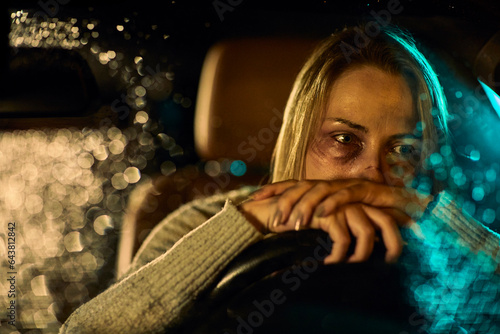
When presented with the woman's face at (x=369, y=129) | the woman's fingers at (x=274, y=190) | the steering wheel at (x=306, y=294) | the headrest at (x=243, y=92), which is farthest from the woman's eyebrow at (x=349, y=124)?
the steering wheel at (x=306, y=294)

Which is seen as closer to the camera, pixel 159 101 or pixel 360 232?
pixel 360 232

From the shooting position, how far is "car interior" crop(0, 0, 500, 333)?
100 cm

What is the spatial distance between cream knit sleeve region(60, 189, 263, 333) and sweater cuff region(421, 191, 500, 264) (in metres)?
0.21

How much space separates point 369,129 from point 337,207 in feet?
1.23

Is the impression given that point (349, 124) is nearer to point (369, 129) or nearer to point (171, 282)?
point (369, 129)

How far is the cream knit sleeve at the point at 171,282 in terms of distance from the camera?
0.47 metres

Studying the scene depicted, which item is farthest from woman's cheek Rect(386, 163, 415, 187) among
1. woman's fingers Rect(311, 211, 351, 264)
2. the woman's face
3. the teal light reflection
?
woman's fingers Rect(311, 211, 351, 264)

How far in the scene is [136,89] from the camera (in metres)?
1.05

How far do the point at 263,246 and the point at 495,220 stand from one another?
0.89m

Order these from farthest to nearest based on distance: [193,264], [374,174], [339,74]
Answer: [339,74], [374,174], [193,264]

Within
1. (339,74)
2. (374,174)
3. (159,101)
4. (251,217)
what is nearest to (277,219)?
(251,217)

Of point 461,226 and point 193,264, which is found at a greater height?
point 461,226

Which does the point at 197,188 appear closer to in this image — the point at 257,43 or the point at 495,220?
the point at 257,43

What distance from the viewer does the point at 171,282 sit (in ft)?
1.59
